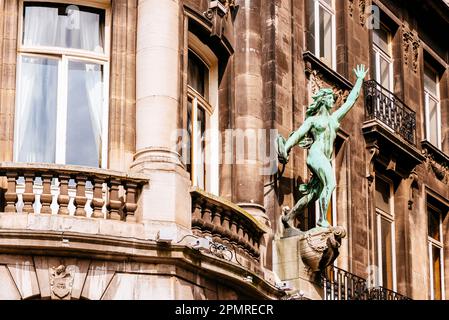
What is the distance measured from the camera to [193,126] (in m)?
24.3

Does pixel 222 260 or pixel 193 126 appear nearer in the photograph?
pixel 222 260

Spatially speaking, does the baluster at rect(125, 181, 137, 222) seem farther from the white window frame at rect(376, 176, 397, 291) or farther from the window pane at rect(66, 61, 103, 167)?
the white window frame at rect(376, 176, 397, 291)

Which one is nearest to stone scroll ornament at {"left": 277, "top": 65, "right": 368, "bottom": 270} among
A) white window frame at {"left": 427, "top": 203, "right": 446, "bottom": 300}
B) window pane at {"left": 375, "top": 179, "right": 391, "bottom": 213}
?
window pane at {"left": 375, "top": 179, "right": 391, "bottom": 213}

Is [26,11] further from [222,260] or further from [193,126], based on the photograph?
[222,260]

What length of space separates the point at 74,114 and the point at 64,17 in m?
1.58

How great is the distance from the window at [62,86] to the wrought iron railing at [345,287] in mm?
5372

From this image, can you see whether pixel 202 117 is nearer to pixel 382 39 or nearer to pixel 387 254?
pixel 387 254

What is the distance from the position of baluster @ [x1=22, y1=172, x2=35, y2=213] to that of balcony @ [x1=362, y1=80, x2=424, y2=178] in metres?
10.3

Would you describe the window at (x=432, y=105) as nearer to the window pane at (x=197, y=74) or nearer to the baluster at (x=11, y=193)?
the window pane at (x=197, y=74)

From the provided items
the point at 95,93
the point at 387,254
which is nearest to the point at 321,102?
the point at 95,93

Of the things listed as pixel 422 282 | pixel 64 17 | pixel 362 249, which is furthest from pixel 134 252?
pixel 422 282

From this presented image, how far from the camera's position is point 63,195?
69.2ft

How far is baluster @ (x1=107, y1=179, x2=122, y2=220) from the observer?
2136cm
